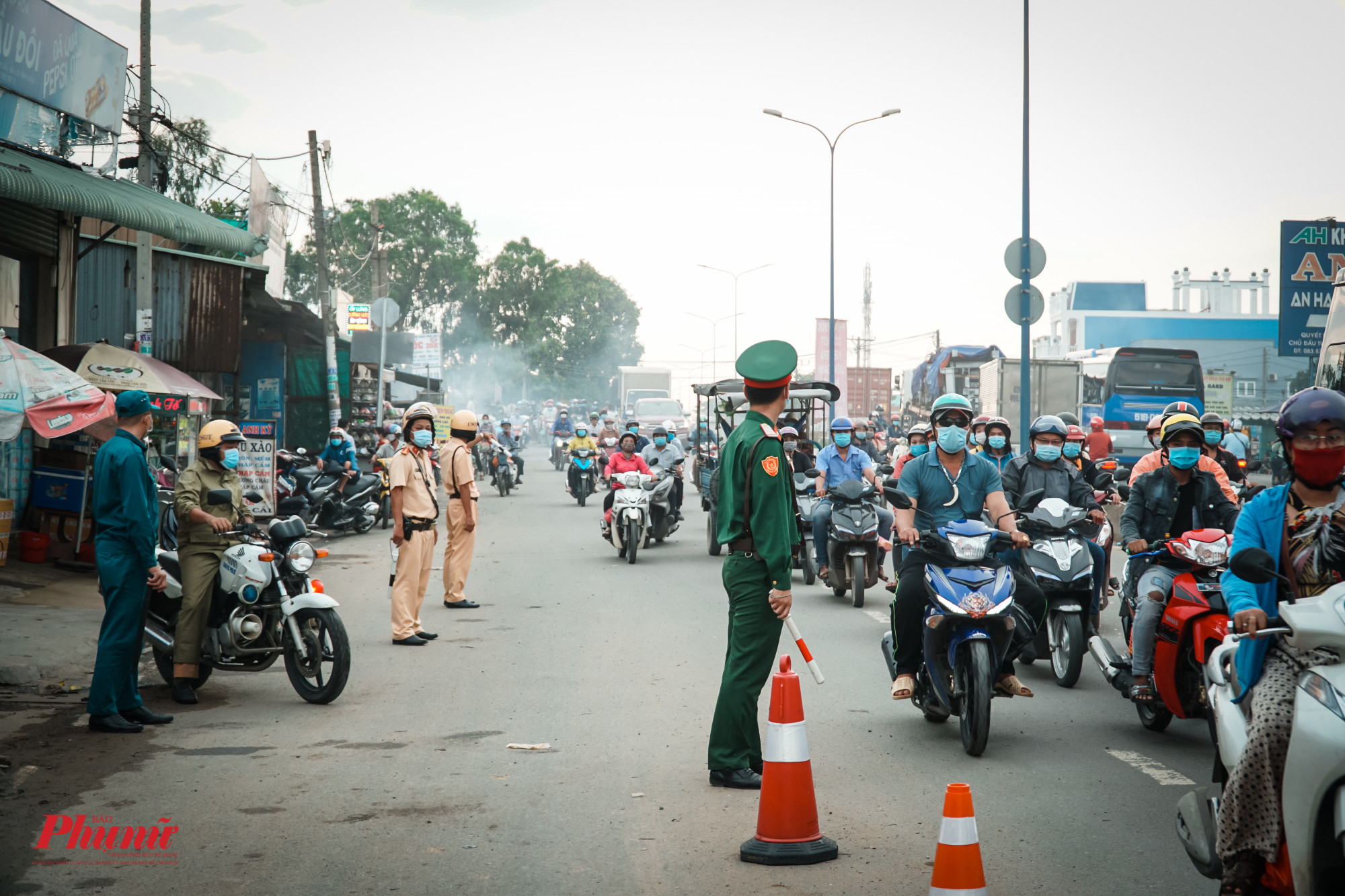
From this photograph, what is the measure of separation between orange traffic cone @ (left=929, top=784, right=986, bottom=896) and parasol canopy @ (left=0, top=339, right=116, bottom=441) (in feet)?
29.6

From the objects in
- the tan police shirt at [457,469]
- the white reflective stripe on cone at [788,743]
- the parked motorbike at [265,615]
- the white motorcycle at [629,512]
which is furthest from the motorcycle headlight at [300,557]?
the white motorcycle at [629,512]

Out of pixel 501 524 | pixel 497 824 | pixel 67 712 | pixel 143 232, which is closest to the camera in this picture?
pixel 497 824

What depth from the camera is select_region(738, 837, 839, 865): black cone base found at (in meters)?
4.22

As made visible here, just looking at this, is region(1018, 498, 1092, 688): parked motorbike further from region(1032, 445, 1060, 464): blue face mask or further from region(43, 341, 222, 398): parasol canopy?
region(43, 341, 222, 398): parasol canopy

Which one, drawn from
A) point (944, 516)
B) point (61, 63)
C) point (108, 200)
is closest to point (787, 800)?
point (944, 516)

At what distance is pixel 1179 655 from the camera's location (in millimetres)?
5734

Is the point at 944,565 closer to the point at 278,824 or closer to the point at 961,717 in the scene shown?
the point at 961,717

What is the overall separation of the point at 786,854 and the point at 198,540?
4583 mm

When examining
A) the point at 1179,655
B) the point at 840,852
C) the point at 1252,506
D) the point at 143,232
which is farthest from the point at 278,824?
the point at 143,232

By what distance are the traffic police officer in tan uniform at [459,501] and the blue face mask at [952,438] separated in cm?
456

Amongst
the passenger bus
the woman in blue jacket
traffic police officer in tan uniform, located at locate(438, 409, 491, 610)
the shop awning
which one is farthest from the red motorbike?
the passenger bus

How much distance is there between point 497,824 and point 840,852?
1.41 m

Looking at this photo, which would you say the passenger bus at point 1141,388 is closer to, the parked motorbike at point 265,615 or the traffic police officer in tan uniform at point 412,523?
the traffic police officer in tan uniform at point 412,523

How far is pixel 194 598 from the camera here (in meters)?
7.11
